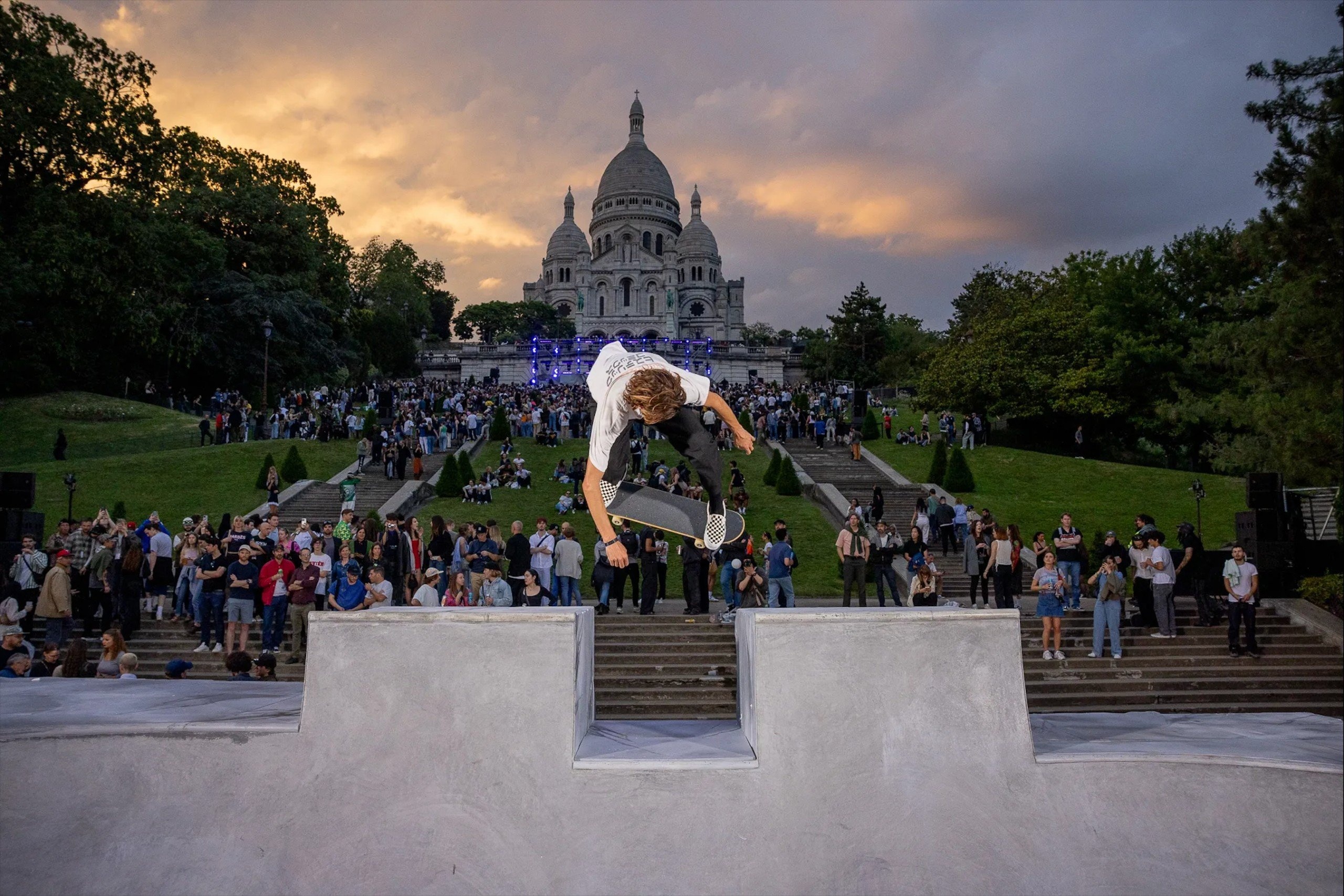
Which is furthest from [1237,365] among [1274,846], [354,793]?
[354,793]

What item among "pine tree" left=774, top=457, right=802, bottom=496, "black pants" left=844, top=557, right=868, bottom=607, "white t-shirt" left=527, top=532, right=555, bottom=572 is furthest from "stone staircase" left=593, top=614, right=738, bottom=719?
"pine tree" left=774, top=457, right=802, bottom=496

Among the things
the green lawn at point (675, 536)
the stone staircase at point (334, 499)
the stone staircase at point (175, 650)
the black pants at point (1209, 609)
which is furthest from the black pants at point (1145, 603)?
the stone staircase at point (334, 499)

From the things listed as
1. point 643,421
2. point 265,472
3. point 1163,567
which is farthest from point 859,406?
point 643,421

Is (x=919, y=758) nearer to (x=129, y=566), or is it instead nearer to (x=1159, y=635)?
(x=1159, y=635)

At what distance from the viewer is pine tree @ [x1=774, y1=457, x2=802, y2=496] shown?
26.6 meters

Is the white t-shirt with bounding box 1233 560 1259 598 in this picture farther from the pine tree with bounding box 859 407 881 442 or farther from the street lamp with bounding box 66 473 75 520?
the pine tree with bounding box 859 407 881 442

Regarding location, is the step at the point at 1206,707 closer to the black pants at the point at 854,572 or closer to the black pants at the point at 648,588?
the black pants at the point at 854,572

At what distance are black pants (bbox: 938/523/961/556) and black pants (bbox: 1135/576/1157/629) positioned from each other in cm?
658

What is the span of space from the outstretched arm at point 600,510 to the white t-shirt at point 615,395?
0.06 metres

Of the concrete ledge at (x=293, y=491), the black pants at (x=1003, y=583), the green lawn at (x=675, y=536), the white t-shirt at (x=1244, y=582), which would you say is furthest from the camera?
the concrete ledge at (x=293, y=491)

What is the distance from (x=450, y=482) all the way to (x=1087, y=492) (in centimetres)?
1931

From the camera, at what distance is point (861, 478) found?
95.1ft

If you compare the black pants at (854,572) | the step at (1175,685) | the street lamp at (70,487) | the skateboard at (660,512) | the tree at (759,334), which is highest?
the tree at (759,334)

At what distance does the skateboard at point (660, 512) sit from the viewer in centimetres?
580
